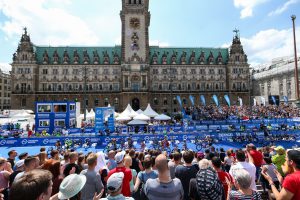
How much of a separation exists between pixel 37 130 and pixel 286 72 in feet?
273

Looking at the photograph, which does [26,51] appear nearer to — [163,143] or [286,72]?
[163,143]

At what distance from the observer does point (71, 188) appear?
4320 mm

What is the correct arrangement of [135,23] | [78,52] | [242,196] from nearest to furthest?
[242,196], [135,23], [78,52]

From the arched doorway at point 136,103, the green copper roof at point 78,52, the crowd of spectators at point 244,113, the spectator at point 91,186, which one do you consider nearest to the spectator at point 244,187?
the spectator at point 91,186

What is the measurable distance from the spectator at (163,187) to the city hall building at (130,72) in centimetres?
6597

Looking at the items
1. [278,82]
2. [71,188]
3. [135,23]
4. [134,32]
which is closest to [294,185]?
[71,188]

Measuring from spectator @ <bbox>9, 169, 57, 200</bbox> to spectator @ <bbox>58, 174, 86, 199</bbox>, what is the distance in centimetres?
102

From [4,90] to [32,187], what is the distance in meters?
123

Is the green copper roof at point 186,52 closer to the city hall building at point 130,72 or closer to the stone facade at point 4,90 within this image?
the city hall building at point 130,72

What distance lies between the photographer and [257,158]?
10539 millimetres

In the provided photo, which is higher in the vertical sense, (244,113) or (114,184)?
(114,184)

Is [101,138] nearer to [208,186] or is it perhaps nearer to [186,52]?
[208,186]

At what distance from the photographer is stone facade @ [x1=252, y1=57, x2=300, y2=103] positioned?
7753 cm

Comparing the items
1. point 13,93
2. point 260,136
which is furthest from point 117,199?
point 13,93
